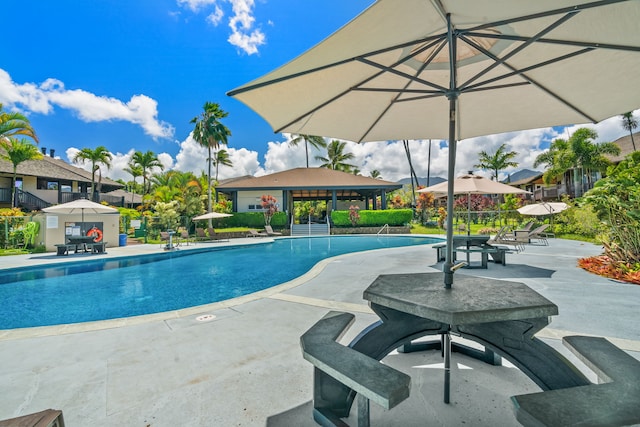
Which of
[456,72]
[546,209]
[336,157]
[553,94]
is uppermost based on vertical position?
[336,157]

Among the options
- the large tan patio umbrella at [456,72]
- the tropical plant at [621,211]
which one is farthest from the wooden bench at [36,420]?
the tropical plant at [621,211]

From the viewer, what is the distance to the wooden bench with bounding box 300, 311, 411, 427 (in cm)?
131

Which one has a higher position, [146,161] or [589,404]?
[146,161]

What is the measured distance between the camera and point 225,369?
2.77 metres

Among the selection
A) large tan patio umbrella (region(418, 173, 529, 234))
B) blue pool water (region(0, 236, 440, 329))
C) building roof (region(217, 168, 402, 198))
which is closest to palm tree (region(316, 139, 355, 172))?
building roof (region(217, 168, 402, 198))

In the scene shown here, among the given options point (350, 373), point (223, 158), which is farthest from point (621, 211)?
point (223, 158)

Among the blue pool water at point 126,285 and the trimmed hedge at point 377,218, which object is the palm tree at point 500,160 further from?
the blue pool water at point 126,285

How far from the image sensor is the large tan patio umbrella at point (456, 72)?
2176 mm

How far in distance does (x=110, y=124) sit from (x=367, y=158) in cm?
4280

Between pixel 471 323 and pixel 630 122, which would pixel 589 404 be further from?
pixel 630 122

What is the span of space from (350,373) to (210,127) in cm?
2534

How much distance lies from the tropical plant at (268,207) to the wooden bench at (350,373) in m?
22.6

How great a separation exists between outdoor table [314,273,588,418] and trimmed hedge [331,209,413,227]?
76.1ft

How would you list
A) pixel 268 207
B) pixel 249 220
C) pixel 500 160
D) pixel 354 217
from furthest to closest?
pixel 500 160, pixel 354 217, pixel 249 220, pixel 268 207
